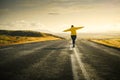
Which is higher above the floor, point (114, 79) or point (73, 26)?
point (73, 26)

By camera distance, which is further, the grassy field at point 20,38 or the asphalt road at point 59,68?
the grassy field at point 20,38

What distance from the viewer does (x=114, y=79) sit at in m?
6.58

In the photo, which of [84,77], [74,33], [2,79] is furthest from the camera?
[74,33]

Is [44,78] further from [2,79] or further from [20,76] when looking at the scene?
[2,79]

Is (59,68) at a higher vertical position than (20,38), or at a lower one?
lower

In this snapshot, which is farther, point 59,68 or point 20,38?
point 20,38

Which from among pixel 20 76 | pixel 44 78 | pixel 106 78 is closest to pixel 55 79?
pixel 44 78

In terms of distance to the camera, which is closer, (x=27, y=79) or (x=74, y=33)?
(x=27, y=79)

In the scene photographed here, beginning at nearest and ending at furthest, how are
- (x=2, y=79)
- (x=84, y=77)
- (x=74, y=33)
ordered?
(x=2, y=79) < (x=84, y=77) < (x=74, y=33)

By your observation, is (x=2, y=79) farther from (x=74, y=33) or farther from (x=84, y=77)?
(x=74, y=33)

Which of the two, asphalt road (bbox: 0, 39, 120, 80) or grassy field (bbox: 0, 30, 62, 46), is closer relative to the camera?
asphalt road (bbox: 0, 39, 120, 80)

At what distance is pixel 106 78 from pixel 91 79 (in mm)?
548

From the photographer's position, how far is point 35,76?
6.93 meters

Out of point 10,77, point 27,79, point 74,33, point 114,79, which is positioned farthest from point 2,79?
point 74,33
